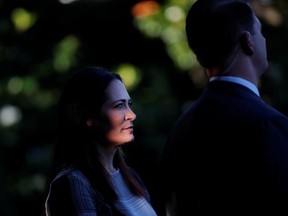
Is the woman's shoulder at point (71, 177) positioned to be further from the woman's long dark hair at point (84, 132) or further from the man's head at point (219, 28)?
the man's head at point (219, 28)

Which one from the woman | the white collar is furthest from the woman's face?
the white collar

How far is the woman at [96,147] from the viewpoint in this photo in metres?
2.96

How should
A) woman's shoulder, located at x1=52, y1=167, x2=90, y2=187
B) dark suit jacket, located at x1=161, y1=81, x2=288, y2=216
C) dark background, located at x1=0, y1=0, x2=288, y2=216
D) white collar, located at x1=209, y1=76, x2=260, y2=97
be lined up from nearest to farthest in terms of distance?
dark suit jacket, located at x1=161, y1=81, x2=288, y2=216
white collar, located at x1=209, y1=76, x2=260, y2=97
woman's shoulder, located at x1=52, y1=167, x2=90, y2=187
dark background, located at x1=0, y1=0, x2=288, y2=216

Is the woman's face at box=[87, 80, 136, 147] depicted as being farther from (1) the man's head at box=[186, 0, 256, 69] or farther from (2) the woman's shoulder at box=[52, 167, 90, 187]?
(1) the man's head at box=[186, 0, 256, 69]

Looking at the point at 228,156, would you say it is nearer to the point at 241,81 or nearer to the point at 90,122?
the point at 241,81

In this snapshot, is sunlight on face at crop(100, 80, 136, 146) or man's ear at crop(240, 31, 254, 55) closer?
man's ear at crop(240, 31, 254, 55)

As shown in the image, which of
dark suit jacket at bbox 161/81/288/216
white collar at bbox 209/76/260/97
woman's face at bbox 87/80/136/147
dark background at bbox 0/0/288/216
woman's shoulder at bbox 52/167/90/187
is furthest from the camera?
dark background at bbox 0/0/288/216

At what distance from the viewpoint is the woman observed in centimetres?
296

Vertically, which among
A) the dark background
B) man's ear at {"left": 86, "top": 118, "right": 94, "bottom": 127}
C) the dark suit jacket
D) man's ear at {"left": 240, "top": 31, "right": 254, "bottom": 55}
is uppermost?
man's ear at {"left": 240, "top": 31, "right": 254, "bottom": 55}

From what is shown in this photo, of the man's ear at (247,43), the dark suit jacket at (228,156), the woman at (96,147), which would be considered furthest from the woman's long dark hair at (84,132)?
the man's ear at (247,43)

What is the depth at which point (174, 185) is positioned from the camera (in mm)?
2514

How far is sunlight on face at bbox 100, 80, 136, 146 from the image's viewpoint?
121 inches

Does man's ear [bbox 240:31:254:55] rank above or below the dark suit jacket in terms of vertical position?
above

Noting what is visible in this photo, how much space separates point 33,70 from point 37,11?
19.0 inches
